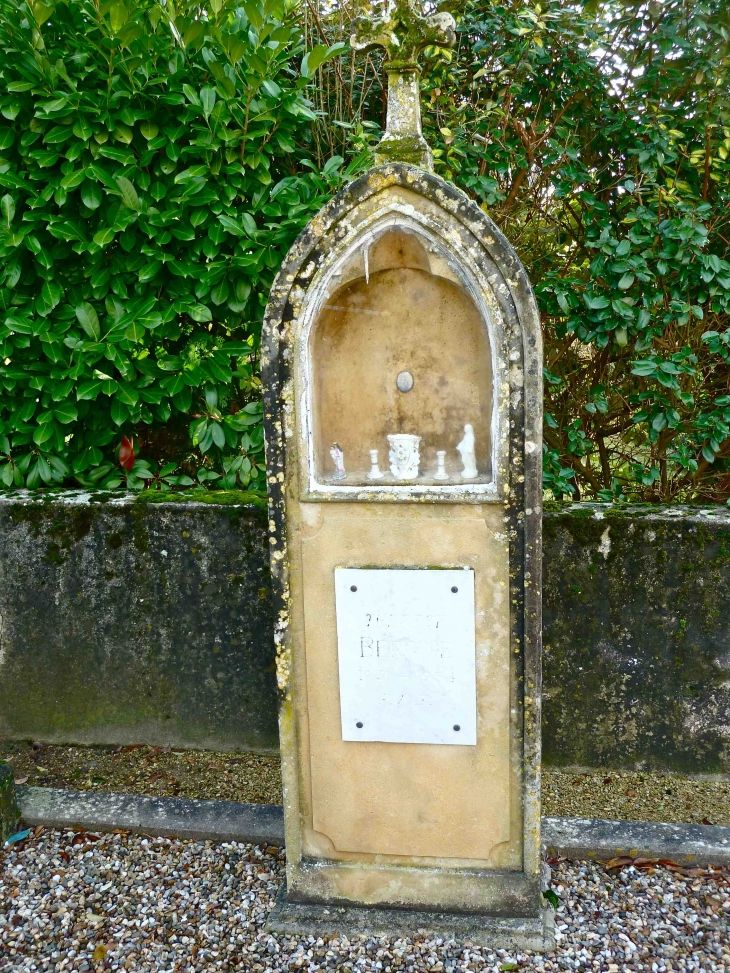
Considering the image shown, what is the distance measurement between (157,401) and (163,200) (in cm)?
92

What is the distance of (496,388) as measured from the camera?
→ 2277mm

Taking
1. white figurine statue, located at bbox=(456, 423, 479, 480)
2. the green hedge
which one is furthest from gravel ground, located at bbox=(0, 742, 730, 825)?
white figurine statue, located at bbox=(456, 423, 479, 480)

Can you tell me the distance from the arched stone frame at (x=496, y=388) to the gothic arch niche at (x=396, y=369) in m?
0.09

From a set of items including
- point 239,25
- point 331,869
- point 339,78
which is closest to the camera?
point 331,869

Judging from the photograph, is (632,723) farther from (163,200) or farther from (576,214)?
(163,200)

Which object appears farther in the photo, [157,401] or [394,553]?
[157,401]

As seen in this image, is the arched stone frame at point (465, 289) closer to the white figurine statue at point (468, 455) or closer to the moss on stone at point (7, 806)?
the white figurine statue at point (468, 455)

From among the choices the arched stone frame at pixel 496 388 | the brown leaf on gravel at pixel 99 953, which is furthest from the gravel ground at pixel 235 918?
the arched stone frame at pixel 496 388

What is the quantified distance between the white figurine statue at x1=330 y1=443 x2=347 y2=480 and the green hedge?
3.75 ft

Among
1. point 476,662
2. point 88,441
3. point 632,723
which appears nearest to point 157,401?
point 88,441

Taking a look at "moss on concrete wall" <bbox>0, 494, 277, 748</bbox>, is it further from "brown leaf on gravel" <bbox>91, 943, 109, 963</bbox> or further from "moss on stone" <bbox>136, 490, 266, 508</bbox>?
"brown leaf on gravel" <bbox>91, 943, 109, 963</bbox>

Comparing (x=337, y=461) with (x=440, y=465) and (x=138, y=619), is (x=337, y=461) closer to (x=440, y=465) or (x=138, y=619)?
(x=440, y=465)

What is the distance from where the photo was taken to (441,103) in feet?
12.4

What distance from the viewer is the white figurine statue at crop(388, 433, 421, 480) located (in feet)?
8.38
